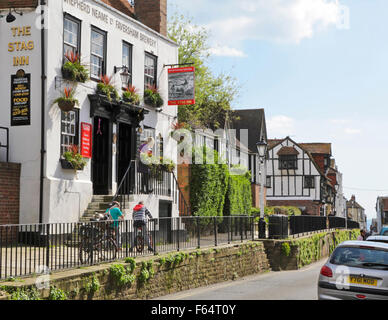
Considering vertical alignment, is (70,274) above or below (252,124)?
below

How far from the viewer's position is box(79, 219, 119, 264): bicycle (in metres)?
12.7

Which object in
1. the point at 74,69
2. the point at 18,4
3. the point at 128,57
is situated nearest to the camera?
the point at 18,4

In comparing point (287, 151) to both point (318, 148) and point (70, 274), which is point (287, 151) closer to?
point (318, 148)

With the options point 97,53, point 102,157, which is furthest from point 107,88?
point 102,157

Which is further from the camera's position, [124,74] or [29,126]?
[124,74]

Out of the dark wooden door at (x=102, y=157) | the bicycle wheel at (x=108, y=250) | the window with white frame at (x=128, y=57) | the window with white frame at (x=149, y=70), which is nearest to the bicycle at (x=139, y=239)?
the bicycle wheel at (x=108, y=250)

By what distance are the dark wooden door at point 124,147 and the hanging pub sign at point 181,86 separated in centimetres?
271

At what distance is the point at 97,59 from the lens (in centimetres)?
2000

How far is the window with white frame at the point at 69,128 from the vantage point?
59.2ft

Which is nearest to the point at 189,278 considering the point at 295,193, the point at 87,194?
the point at 87,194

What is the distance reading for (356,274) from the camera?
434 inches

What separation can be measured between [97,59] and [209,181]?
9694mm

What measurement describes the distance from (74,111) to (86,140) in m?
1.03

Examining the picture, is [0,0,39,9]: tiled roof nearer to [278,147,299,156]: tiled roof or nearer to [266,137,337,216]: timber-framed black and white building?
[266,137,337,216]: timber-framed black and white building
